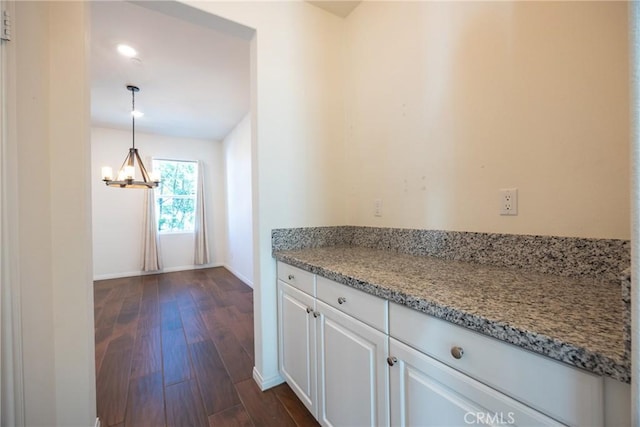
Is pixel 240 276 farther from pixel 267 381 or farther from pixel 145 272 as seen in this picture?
pixel 267 381

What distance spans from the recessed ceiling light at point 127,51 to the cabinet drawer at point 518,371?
2.96 metres

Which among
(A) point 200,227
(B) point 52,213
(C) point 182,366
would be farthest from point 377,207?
(A) point 200,227

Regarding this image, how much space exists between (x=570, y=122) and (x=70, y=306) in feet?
6.87

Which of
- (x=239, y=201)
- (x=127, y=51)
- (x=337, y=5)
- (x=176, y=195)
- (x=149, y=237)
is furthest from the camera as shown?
(x=176, y=195)

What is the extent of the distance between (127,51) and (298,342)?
2.78 m

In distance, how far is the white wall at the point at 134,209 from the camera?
4.41 m

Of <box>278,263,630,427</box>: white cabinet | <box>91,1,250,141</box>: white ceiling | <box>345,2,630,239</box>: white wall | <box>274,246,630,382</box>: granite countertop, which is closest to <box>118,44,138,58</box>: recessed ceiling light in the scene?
<box>91,1,250,141</box>: white ceiling

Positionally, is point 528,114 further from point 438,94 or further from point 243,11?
point 243,11

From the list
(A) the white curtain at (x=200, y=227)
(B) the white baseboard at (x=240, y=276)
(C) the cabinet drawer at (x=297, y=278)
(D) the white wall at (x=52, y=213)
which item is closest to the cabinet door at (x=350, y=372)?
(C) the cabinet drawer at (x=297, y=278)

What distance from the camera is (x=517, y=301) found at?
27.3 inches

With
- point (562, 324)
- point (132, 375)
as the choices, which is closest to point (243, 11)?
point (562, 324)

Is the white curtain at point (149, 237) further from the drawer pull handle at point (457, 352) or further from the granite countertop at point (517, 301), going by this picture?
the drawer pull handle at point (457, 352)

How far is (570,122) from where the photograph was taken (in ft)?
3.06

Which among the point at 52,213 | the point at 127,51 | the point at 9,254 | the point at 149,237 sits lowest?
the point at 149,237
